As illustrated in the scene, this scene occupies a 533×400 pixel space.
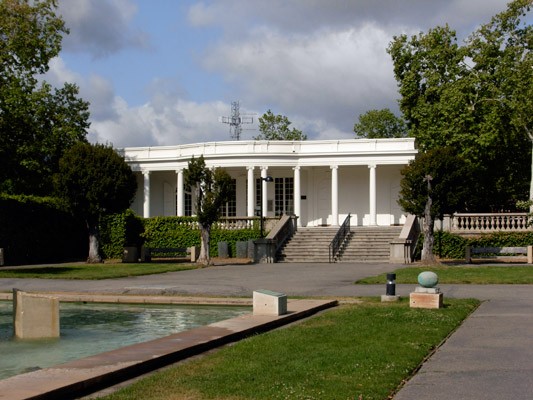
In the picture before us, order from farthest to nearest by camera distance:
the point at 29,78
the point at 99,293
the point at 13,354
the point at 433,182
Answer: the point at 29,78, the point at 433,182, the point at 99,293, the point at 13,354

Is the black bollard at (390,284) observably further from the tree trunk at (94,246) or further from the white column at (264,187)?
the white column at (264,187)

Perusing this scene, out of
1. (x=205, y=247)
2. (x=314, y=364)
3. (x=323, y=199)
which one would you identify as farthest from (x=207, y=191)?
(x=314, y=364)

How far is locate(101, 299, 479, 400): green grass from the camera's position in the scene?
7953 mm

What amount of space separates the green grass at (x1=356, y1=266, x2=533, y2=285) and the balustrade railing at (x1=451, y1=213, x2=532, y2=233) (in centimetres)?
1012

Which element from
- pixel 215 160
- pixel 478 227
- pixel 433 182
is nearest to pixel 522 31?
pixel 478 227

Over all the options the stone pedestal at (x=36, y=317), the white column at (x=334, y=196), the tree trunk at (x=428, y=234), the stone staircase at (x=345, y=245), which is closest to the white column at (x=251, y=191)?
the white column at (x=334, y=196)

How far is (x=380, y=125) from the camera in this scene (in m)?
80.1

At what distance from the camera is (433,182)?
3291 cm

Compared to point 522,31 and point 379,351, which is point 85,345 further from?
point 522,31

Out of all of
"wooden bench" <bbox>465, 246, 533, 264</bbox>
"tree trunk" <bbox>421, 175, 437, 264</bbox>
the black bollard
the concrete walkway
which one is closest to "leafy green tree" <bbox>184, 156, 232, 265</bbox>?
the concrete walkway

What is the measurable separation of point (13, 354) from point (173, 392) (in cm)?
444

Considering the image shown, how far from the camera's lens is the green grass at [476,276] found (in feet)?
75.9

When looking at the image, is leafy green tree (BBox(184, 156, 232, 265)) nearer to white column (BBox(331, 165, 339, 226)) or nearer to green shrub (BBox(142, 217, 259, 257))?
green shrub (BBox(142, 217, 259, 257))

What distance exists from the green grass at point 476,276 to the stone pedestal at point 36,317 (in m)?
12.3
